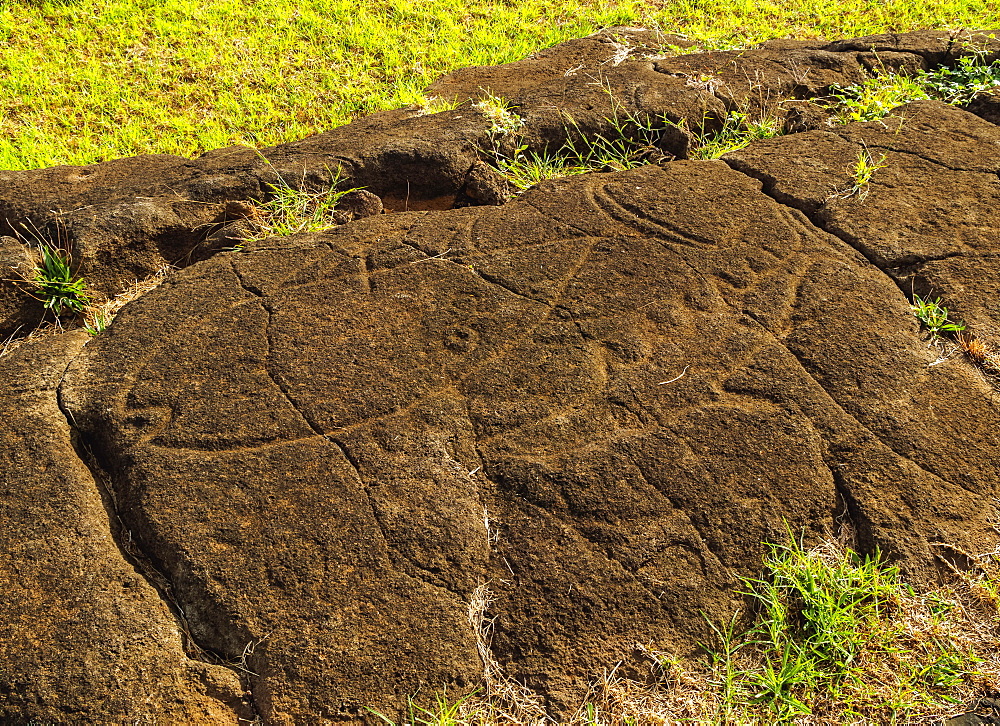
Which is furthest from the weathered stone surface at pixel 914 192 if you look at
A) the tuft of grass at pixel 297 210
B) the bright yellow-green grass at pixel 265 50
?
the bright yellow-green grass at pixel 265 50

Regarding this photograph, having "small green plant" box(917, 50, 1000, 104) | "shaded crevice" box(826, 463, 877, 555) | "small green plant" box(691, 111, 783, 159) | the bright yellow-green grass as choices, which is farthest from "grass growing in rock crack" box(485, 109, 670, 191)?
"shaded crevice" box(826, 463, 877, 555)

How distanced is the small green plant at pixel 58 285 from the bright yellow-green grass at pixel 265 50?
1347 millimetres

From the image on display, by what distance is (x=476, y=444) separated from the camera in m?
2.12

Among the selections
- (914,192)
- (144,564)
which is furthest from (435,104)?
(144,564)

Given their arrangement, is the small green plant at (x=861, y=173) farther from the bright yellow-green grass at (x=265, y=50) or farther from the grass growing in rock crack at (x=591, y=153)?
the bright yellow-green grass at (x=265, y=50)

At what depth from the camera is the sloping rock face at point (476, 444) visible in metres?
1.82

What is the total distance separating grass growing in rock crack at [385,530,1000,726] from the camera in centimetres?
180

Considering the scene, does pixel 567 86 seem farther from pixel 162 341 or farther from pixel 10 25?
pixel 10 25

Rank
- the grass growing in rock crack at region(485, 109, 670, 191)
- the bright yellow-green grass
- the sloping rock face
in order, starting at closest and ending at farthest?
the sloping rock face
the grass growing in rock crack at region(485, 109, 670, 191)
the bright yellow-green grass

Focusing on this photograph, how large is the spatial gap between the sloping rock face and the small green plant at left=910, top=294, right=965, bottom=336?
0.15 feet

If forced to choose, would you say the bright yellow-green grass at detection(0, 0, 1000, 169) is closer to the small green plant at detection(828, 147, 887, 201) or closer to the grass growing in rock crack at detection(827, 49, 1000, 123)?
the grass growing in rock crack at detection(827, 49, 1000, 123)

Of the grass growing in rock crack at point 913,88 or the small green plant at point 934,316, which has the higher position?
the grass growing in rock crack at point 913,88

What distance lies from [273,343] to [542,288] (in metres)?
0.84

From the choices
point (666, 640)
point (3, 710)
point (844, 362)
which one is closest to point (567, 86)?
point (844, 362)
